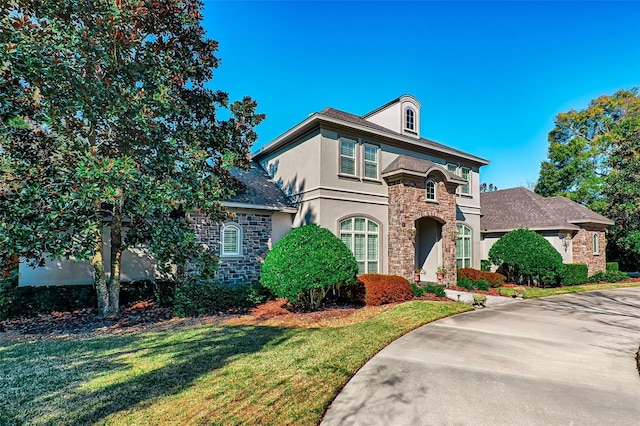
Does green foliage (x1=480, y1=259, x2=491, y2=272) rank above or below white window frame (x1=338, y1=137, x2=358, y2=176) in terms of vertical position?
below

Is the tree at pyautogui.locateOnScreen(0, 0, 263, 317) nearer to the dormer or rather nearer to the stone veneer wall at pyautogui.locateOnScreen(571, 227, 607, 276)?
the dormer

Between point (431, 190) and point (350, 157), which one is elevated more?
point (350, 157)

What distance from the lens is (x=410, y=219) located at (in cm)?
1357

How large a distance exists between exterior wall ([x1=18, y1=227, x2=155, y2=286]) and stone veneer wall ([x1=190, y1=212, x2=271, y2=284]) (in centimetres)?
240

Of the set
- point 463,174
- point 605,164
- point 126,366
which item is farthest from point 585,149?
point 126,366

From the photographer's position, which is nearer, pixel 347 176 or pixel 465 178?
pixel 347 176

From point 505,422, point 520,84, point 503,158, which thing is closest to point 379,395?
point 505,422

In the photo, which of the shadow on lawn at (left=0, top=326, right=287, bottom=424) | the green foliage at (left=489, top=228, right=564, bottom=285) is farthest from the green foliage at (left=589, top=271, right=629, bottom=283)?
the shadow on lawn at (left=0, top=326, right=287, bottom=424)

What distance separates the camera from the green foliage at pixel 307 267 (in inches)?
350

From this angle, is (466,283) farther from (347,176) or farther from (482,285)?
(347,176)

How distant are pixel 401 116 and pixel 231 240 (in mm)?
9954

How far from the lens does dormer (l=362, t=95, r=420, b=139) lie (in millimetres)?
15320

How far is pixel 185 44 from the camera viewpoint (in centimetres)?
937

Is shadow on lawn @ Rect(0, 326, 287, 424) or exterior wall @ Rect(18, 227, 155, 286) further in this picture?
exterior wall @ Rect(18, 227, 155, 286)
